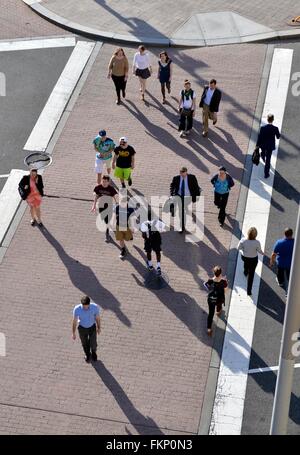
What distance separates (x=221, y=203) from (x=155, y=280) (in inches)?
86.0

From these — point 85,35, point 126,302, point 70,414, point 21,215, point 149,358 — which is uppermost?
point 85,35

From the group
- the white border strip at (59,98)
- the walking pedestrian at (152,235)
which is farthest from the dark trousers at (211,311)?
the white border strip at (59,98)

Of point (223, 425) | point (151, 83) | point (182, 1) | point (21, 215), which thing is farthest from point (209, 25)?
point (223, 425)

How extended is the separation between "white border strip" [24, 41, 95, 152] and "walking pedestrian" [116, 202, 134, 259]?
4227 millimetres

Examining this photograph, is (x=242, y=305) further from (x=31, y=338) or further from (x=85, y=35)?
(x=85, y=35)

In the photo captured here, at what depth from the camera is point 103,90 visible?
22.1m

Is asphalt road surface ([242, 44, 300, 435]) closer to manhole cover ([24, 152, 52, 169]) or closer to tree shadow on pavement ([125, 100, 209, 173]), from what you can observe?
tree shadow on pavement ([125, 100, 209, 173])

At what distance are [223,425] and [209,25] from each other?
13714mm

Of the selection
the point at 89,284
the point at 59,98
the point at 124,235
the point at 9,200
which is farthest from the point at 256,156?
the point at 59,98

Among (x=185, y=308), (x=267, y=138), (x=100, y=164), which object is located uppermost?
(x=267, y=138)

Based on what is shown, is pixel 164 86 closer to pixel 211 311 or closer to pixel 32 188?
pixel 32 188

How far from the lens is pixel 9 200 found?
1878 cm

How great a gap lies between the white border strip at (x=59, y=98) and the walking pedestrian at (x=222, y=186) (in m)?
4.92

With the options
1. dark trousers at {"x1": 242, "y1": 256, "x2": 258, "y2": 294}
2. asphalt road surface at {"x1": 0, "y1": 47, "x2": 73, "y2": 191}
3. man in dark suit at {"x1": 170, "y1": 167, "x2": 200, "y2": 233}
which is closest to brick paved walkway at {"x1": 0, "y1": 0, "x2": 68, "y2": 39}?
asphalt road surface at {"x1": 0, "y1": 47, "x2": 73, "y2": 191}
